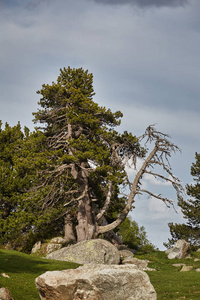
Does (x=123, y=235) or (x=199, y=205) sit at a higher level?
(x=199, y=205)

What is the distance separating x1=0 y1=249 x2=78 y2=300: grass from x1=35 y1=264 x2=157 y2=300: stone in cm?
193

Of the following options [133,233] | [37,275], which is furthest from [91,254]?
[133,233]

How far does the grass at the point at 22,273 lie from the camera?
527 inches

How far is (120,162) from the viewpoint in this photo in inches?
1238

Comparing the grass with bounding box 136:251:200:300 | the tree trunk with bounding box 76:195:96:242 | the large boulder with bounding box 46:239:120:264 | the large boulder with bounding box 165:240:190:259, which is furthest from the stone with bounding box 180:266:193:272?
the tree trunk with bounding box 76:195:96:242

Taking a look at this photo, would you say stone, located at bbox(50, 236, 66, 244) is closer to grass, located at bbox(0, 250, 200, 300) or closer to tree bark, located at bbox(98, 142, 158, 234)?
tree bark, located at bbox(98, 142, 158, 234)

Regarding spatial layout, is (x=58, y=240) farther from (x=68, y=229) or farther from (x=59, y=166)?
(x=59, y=166)

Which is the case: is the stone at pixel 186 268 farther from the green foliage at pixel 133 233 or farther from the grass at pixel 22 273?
the green foliage at pixel 133 233

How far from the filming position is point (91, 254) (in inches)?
985

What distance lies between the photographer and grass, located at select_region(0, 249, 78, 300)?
13383 mm

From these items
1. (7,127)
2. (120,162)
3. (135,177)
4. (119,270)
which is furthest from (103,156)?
(119,270)

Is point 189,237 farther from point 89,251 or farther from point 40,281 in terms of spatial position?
point 40,281

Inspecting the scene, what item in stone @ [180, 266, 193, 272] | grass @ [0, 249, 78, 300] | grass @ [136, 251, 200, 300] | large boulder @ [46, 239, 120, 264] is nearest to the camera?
grass @ [0, 249, 78, 300]

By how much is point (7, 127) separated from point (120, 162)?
14.2 m
